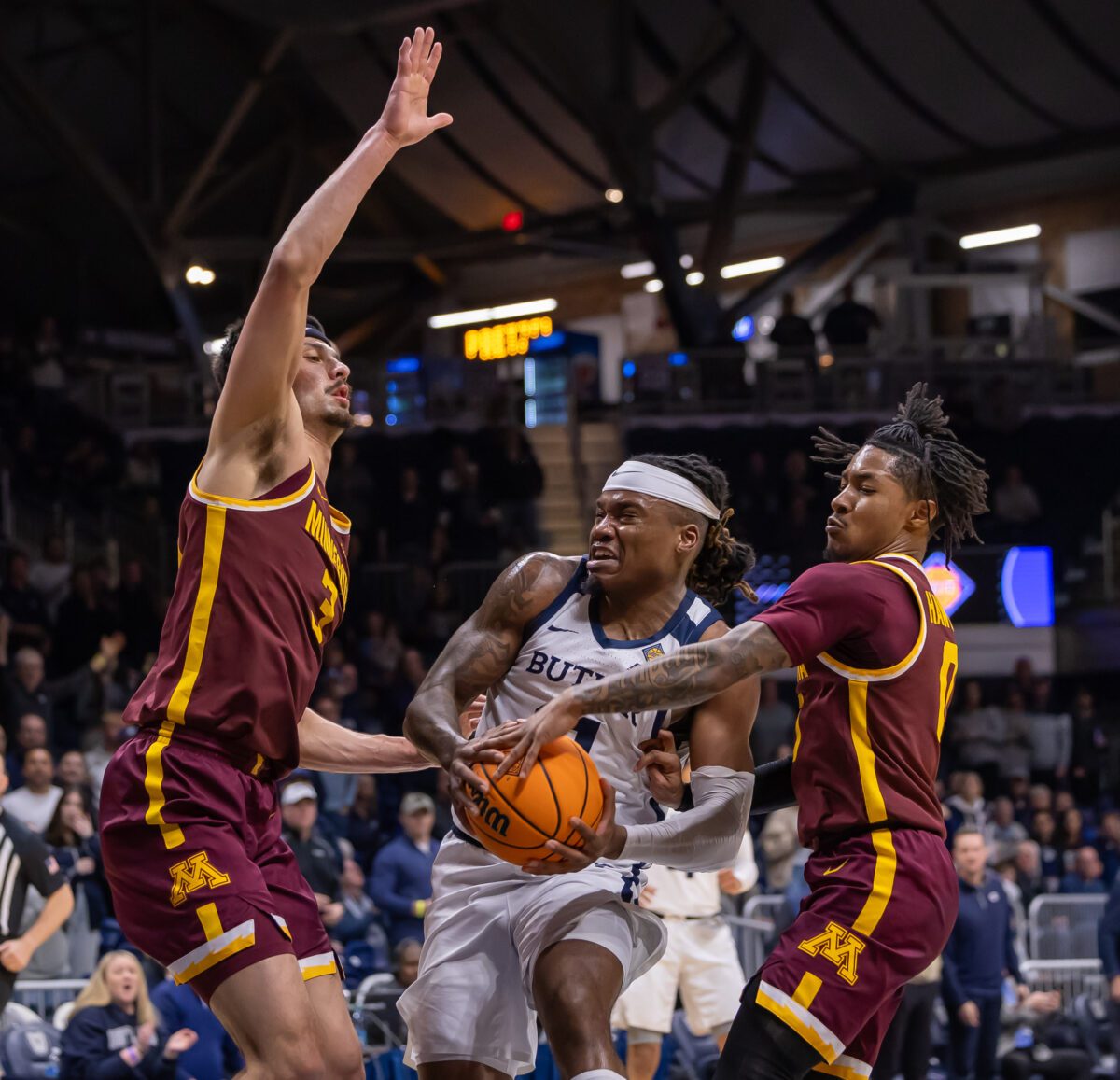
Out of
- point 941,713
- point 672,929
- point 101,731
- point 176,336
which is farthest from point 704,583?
point 176,336

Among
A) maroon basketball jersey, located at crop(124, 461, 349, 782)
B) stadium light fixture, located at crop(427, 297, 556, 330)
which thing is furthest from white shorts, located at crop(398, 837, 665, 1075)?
stadium light fixture, located at crop(427, 297, 556, 330)

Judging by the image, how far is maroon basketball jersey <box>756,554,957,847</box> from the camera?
4473 mm

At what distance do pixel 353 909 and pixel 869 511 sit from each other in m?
6.48

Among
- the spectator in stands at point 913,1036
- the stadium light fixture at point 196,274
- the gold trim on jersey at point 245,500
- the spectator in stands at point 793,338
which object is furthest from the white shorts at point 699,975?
the stadium light fixture at point 196,274

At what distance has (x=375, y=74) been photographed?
918 inches

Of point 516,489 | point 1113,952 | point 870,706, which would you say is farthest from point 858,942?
point 516,489

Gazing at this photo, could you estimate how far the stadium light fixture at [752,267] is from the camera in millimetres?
25422

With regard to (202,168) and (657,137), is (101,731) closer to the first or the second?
(202,168)

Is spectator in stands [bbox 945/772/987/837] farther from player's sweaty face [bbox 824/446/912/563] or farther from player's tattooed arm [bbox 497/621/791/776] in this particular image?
player's tattooed arm [bbox 497/621/791/776]

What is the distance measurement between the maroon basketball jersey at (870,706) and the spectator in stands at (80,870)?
21.0 ft

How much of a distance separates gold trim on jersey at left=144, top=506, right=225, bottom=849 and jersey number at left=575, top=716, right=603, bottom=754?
1.11 metres

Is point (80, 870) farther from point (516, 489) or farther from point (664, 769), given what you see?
point (516, 489)

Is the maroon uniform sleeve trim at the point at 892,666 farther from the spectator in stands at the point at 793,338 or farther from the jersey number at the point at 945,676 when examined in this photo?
the spectator in stands at the point at 793,338

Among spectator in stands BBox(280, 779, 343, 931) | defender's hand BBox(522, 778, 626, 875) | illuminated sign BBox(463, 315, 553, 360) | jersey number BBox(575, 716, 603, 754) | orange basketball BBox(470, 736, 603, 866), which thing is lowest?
spectator in stands BBox(280, 779, 343, 931)
